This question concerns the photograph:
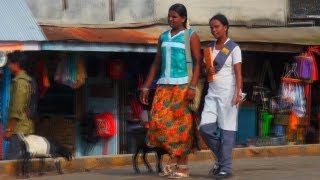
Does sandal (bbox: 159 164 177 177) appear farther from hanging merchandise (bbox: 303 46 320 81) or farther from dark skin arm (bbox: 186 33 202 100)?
hanging merchandise (bbox: 303 46 320 81)

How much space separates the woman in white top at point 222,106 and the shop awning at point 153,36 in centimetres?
370

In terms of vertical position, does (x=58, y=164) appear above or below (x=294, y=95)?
below

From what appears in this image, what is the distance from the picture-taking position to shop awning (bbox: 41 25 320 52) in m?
11.4

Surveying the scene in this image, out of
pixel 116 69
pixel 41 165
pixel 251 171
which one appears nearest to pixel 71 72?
pixel 116 69

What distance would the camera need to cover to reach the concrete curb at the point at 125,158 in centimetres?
972

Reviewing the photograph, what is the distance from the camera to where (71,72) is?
12406 millimetres

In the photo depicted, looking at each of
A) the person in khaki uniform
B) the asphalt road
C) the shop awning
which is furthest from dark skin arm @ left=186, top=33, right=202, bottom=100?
the shop awning

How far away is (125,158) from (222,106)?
A: 3.20 metres

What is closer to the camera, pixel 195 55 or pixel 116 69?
pixel 195 55

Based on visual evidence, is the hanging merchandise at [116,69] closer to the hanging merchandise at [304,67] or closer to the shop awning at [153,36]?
the shop awning at [153,36]

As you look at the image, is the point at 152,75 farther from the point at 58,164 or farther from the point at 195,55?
the point at 58,164

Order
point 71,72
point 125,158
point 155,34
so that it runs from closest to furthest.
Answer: point 125,158 → point 71,72 → point 155,34

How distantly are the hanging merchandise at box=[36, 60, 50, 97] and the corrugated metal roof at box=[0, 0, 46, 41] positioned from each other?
0.79m

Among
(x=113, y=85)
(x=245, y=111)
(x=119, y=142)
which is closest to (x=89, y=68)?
(x=113, y=85)
